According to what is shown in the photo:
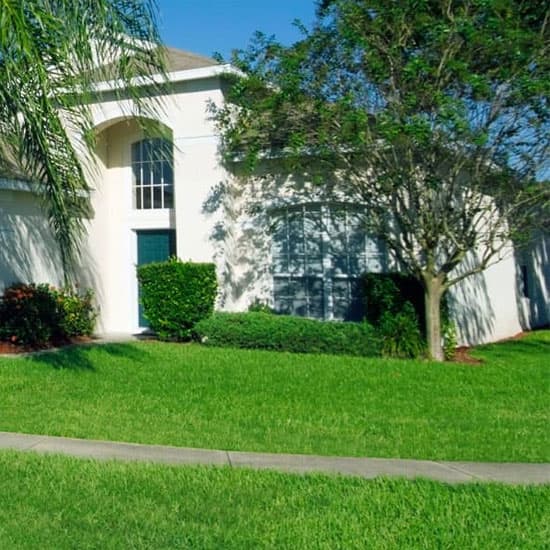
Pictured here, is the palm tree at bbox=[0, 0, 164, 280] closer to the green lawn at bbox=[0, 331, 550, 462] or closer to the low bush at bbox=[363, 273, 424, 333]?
the green lawn at bbox=[0, 331, 550, 462]

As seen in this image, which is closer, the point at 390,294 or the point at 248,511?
the point at 248,511

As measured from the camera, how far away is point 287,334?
1408cm

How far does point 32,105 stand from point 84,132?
779mm

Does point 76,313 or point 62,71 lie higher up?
point 62,71

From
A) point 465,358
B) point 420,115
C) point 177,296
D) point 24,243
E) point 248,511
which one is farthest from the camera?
point 24,243

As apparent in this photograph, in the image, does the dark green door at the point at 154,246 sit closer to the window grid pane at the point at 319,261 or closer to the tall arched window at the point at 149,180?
the tall arched window at the point at 149,180

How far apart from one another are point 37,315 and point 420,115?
8167mm

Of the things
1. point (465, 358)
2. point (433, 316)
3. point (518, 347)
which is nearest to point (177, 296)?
point (433, 316)

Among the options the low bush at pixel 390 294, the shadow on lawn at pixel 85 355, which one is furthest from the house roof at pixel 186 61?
the shadow on lawn at pixel 85 355

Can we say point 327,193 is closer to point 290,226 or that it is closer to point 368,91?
point 290,226

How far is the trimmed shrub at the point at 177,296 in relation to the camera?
15.3 m

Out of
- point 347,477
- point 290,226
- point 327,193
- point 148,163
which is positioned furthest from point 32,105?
point 148,163

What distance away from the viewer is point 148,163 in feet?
59.3

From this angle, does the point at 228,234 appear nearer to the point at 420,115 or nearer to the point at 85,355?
the point at 85,355
